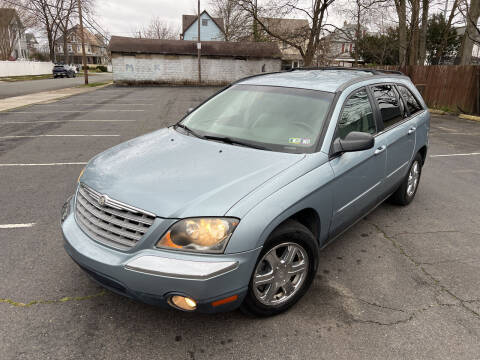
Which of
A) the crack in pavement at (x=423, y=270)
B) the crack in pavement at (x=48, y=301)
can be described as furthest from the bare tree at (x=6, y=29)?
the crack in pavement at (x=423, y=270)

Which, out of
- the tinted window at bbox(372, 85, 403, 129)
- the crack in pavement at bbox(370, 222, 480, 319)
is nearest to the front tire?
the crack in pavement at bbox(370, 222, 480, 319)

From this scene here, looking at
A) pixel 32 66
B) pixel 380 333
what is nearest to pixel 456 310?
pixel 380 333

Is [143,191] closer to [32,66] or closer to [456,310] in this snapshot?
[456,310]

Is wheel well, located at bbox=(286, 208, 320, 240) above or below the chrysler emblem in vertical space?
below

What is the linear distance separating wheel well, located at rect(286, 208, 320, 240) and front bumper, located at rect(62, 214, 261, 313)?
651 mm

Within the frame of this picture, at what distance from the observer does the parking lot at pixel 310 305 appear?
2.37 metres

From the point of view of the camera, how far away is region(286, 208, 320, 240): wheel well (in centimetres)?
278

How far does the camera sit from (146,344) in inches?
93.4

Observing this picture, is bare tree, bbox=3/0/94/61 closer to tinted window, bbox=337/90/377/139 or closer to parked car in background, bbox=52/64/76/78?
parked car in background, bbox=52/64/76/78

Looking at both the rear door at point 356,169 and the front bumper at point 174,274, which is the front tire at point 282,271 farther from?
the rear door at point 356,169

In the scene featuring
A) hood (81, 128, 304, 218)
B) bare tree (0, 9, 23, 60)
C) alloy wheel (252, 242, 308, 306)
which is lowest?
alloy wheel (252, 242, 308, 306)

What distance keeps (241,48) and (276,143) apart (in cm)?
3272

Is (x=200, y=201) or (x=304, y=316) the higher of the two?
(x=200, y=201)

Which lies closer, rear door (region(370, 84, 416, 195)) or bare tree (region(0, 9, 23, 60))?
rear door (region(370, 84, 416, 195))
